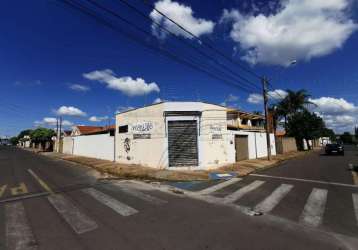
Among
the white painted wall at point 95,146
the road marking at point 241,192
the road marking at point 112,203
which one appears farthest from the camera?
the white painted wall at point 95,146

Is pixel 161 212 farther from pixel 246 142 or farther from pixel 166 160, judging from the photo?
pixel 246 142

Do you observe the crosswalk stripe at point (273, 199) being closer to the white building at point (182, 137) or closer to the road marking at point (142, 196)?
the road marking at point (142, 196)

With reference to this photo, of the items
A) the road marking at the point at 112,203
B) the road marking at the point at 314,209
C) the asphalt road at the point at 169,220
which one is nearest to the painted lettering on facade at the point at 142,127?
the asphalt road at the point at 169,220

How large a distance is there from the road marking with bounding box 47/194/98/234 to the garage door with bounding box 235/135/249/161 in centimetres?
1495

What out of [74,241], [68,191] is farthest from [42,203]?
[74,241]

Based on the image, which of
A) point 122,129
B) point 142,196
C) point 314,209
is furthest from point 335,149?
point 142,196

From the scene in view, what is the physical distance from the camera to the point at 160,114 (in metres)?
16.9

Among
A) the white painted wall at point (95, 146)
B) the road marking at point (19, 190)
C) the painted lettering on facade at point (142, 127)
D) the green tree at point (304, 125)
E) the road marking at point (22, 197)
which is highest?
the green tree at point (304, 125)

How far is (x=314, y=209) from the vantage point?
7020 mm

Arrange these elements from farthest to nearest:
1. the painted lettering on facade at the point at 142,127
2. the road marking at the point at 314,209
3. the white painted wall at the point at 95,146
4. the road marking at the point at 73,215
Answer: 1. the white painted wall at the point at 95,146
2. the painted lettering on facade at the point at 142,127
3. the road marking at the point at 314,209
4. the road marking at the point at 73,215

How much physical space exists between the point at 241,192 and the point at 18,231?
741cm

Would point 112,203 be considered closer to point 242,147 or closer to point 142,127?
point 142,127

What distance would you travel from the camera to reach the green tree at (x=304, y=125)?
40.8 m

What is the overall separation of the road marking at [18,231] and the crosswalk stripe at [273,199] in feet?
19.4
